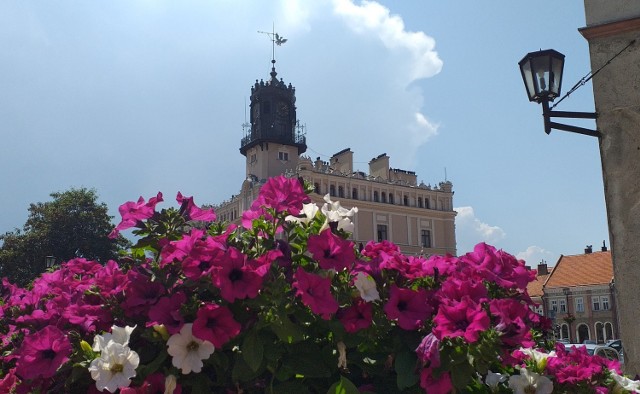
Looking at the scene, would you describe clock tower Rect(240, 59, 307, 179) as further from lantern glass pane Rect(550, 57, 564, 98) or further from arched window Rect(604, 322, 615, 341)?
lantern glass pane Rect(550, 57, 564, 98)

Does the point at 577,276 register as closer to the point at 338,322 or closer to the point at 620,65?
the point at 620,65

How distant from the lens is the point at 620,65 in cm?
522

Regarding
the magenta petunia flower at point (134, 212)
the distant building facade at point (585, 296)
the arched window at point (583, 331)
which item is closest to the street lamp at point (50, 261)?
the magenta petunia flower at point (134, 212)

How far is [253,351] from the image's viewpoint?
162cm

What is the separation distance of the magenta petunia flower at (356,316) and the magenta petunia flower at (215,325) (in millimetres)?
323

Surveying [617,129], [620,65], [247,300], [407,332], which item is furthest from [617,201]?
[247,300]

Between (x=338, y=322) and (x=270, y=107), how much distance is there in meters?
51.4

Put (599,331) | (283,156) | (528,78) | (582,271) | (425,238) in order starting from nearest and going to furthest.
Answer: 1. (528,78)
2. (425,238)
3. (283,156)
4. (599,331)
5. (582,271)

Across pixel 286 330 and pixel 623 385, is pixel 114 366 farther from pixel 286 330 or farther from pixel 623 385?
pixel 623 385

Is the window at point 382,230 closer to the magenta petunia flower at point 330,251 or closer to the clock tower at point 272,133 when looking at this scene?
the clock tower at point 272,133

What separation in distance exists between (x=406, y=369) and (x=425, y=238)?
50440 mm

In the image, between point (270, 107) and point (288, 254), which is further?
point (270, 107)

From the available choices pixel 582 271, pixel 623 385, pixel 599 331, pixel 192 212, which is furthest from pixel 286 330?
pixel 582 271

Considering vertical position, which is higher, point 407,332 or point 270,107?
point 270,107
